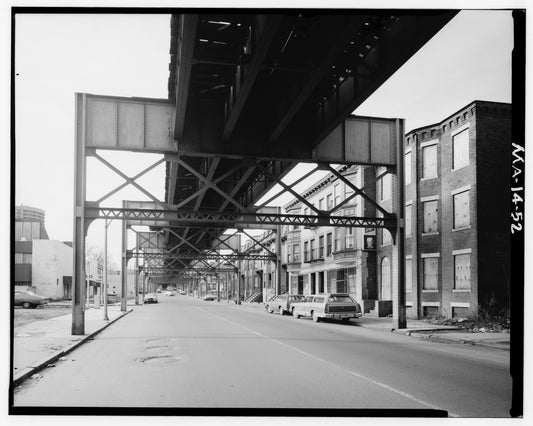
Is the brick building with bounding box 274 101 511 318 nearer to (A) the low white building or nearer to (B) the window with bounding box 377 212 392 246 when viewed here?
(B) the window with bounding box 377 212 392 246

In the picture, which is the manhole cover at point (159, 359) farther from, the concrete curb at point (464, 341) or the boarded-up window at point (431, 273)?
the boarded-up window at point (431, 273)

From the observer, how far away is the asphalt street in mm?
8492

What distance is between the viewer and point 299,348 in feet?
51.0

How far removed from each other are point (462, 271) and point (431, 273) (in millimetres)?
3033

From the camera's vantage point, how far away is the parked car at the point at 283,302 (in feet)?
119

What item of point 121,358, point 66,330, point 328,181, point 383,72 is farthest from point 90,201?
point 328,181

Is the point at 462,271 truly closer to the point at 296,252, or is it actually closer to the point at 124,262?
the point at 124,262

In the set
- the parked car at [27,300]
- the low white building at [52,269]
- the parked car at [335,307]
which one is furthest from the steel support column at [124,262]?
the parked car at [335,307]

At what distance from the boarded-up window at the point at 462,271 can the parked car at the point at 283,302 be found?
1041 cm

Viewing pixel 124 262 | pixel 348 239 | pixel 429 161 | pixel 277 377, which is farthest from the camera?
pixel 124 262

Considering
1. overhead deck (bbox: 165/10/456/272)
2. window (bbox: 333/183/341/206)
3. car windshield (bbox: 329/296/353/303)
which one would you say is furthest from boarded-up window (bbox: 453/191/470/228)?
window (bbox: 333/183/341/206)

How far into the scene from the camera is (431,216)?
29.7 metres

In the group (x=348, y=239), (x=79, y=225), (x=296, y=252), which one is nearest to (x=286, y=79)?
(x=79, y=225)
